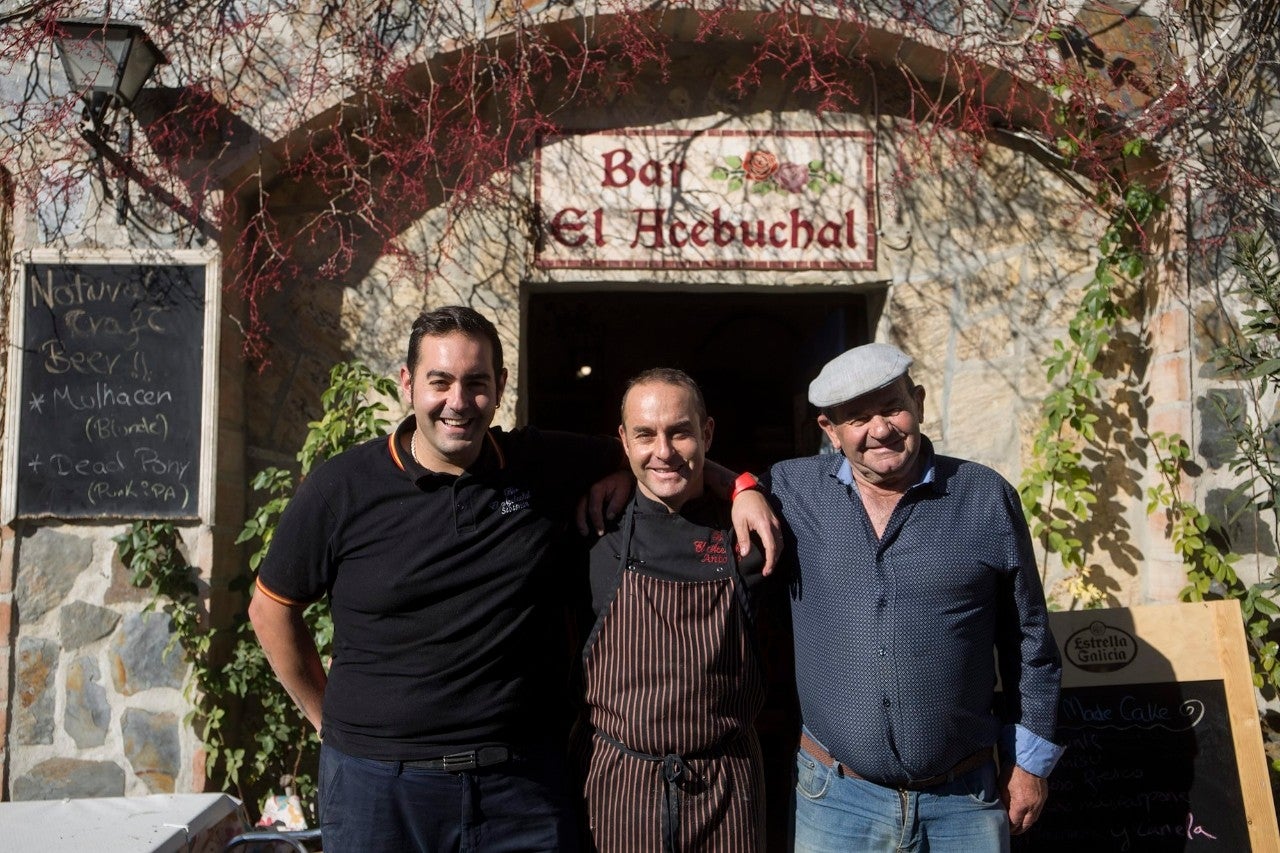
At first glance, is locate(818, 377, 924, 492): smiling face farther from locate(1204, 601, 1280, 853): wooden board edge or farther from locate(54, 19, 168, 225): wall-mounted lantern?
locate(54, 19, 168, 225): wall-mounted lantern

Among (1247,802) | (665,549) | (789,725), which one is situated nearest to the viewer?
(665,549)

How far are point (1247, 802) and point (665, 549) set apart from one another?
1794 millimetres

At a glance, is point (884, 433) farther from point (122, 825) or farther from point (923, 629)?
point (122, 825)

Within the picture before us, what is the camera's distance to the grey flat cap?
213 centimetres

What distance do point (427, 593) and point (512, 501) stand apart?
261 mm

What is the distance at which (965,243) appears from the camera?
374 centimetres

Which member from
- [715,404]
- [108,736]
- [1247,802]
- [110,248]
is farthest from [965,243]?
[108,736]

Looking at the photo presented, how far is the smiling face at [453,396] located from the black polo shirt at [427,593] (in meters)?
0.07

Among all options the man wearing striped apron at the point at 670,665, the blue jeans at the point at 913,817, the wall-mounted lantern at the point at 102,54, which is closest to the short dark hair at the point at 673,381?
the man wearing striped apron at the point at 670,665

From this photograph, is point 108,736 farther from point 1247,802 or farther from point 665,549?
point 1247,802

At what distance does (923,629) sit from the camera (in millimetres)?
2088

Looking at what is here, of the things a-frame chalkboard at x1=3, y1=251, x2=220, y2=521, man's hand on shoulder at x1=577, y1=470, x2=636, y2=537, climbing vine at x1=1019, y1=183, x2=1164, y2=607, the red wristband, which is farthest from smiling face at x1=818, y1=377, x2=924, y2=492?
a-frame chalkboard at x1=3, y1=251, x2=220, y2=521

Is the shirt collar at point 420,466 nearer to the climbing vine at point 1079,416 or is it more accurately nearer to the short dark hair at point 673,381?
the short dark hair at point 673,381

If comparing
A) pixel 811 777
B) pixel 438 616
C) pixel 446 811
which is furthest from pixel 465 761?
pixel 811 777
